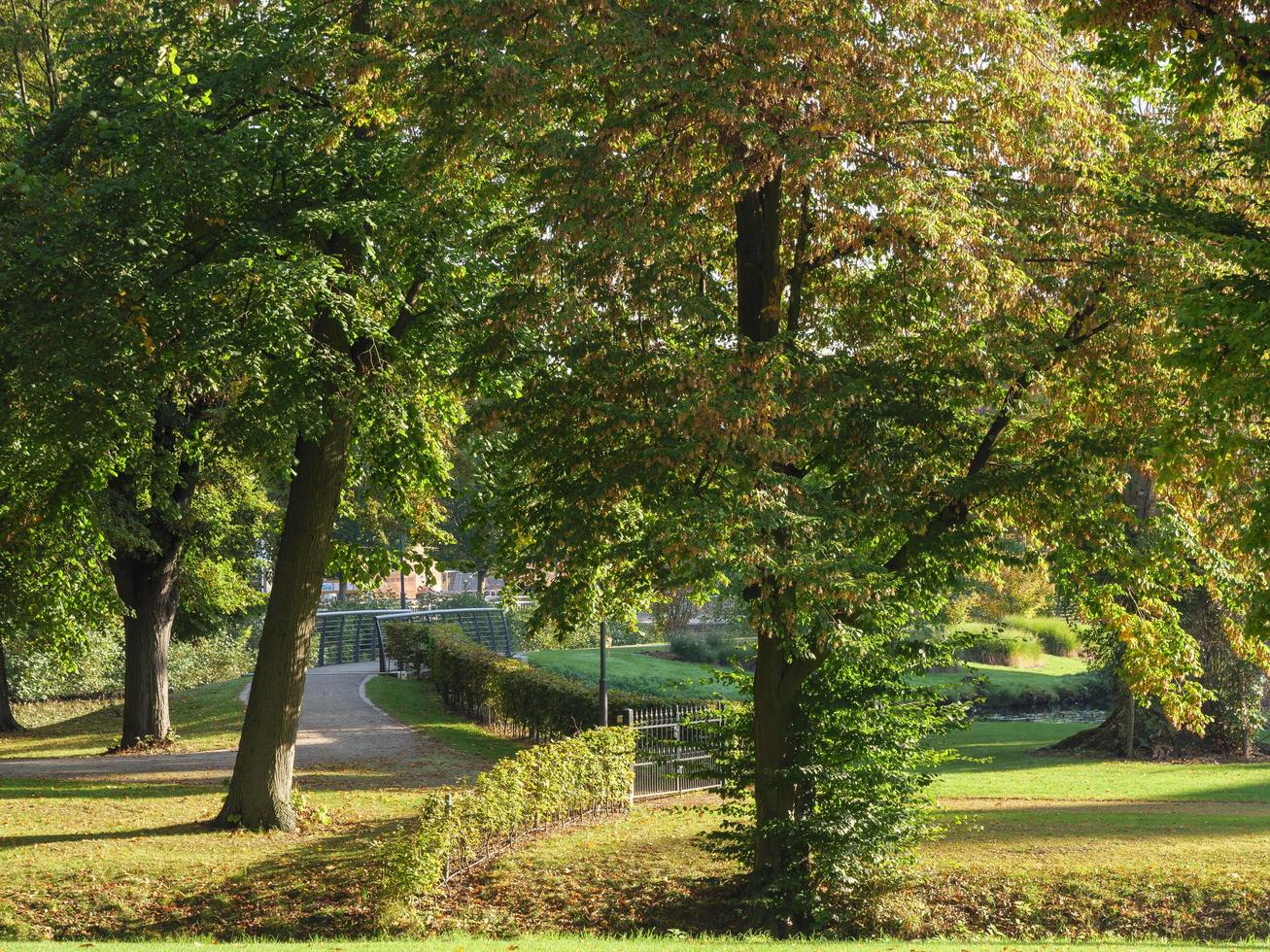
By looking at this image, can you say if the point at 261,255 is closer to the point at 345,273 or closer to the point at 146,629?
the point at 345,273

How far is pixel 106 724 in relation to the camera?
1065 inches

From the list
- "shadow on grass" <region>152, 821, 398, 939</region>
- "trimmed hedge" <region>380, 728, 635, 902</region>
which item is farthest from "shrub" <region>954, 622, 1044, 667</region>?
"shadow on grass" <region>152, 821, 398, 939</region>

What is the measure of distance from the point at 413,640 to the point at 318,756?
11.5 m

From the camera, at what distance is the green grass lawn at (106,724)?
22766mm

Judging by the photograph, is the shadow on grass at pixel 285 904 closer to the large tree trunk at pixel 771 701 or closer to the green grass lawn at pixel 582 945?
the green grass lawn at pixel 582 945

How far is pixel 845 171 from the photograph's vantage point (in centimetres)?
950

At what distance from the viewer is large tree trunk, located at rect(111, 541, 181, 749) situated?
20.4m

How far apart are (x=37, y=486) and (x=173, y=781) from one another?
492 centimetres

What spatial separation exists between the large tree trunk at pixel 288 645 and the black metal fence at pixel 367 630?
24496 mm

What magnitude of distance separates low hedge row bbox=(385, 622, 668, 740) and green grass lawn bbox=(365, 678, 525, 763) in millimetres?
386

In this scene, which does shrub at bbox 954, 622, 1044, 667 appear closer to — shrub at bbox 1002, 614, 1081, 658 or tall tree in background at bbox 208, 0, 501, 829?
shrub at bbox 1002, 614, 1081, 658

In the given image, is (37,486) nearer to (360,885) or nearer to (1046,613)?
(360,885)

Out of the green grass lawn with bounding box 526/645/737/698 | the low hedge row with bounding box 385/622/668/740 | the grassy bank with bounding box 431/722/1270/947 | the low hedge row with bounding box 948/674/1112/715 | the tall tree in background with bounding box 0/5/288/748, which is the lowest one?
the low hedge row with bounding box 948/674/1112/715

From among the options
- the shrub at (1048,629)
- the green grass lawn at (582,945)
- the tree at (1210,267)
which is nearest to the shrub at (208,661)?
the green grass lawn at (582,945)
